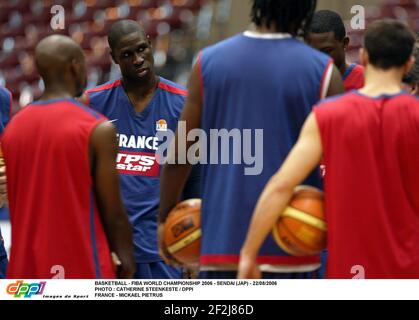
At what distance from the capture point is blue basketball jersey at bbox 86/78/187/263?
5223mm

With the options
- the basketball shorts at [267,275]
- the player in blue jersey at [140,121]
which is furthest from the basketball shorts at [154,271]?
the basketball shorts at [267,275]

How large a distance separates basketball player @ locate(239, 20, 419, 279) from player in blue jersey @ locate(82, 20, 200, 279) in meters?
1.79

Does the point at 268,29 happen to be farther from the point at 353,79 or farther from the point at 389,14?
the point at 389,14

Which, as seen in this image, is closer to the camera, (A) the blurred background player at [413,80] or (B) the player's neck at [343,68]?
(A) the blurred background player at [413,80]

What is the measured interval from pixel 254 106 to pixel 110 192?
0.65m

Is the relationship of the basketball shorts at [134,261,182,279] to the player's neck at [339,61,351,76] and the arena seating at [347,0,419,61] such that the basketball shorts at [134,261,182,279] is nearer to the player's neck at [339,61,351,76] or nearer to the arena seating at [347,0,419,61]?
the player's neck at [339,61,351,76]

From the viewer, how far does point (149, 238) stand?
5.25m

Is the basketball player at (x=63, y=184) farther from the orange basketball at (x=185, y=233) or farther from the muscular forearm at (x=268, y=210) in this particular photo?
the muscular forearm at (x=268, y=210)

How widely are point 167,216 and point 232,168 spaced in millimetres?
406

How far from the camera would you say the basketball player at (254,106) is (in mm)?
3621

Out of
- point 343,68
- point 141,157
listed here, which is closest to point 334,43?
point 343,68

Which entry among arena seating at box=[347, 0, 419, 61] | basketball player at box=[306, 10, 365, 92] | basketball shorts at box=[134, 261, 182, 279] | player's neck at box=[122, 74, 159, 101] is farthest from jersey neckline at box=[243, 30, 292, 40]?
arena seating at box=[347, 0, 419, 61]

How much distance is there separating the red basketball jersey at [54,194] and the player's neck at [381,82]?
1026mm

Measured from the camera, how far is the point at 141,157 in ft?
17.2
